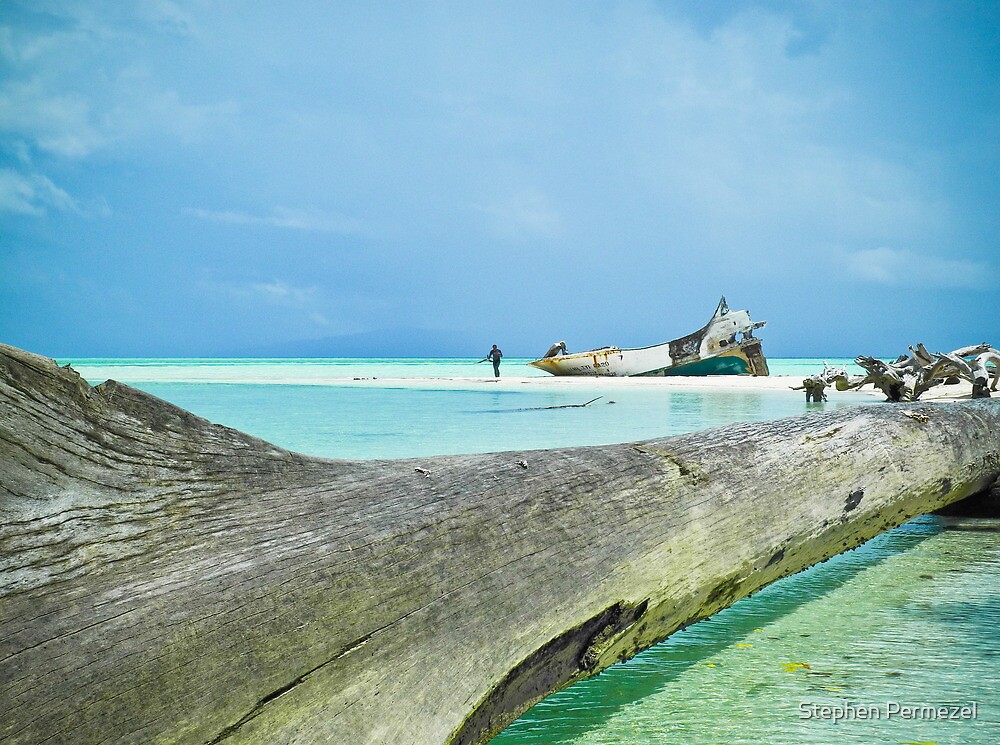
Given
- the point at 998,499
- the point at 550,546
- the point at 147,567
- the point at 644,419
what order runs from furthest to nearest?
the point at 644,419
the point at 998,499
the point at 550,546
the point at 147,567

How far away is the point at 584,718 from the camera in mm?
2076

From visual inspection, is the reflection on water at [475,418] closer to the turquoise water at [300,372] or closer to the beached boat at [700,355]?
the turquoise water at [300,372]

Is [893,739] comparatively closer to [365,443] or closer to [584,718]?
[584,718]

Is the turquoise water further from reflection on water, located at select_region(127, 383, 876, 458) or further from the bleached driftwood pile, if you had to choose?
the bleached driftwood pile

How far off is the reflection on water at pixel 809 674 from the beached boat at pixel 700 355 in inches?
982

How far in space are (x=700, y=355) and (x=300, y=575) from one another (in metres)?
27.9

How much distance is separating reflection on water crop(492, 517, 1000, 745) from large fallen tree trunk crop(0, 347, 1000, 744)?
197mm

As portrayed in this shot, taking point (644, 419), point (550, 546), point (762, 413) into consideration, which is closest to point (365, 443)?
point (644, 419)

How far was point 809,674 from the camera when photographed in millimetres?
2293

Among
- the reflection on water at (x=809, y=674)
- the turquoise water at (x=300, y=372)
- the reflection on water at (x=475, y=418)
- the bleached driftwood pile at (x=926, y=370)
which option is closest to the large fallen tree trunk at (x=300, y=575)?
the reflection on water at (x=809, y=674)

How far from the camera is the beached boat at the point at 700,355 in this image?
27781 millimetres

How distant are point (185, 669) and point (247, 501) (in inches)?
14.1

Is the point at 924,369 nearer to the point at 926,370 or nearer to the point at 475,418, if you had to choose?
the point at 926,370

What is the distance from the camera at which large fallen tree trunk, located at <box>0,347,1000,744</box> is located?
122 cm
